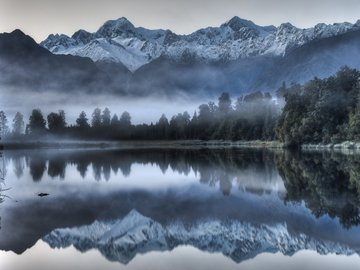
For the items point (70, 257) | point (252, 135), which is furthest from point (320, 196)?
point (252, 135)

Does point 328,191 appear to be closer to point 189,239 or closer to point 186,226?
point 186,226

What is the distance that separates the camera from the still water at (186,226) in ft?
55.8

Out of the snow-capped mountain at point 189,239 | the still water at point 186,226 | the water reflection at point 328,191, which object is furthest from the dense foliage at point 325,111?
the snow-capped mountain at point 189,239

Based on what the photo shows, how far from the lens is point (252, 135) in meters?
164

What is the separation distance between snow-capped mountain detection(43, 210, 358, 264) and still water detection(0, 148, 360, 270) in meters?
0.04

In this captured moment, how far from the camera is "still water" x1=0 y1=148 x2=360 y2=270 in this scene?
17000 mm

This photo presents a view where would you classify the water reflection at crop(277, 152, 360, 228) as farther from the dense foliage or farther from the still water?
the dense foliage

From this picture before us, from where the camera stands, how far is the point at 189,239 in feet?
65.5

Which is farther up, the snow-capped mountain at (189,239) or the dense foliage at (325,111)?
the dense foliage at (325,111)

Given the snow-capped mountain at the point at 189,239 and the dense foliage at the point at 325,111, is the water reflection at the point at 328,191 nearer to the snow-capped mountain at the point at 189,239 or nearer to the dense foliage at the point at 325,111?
the snow-capped mountain at the point at 189,239

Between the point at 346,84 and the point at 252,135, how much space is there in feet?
185

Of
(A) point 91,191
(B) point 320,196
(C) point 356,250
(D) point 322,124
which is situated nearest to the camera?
(C) point 356,250

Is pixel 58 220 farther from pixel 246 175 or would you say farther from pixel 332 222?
pixel 246 175

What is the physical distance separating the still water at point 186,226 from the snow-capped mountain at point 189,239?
38 mm
